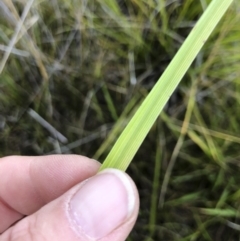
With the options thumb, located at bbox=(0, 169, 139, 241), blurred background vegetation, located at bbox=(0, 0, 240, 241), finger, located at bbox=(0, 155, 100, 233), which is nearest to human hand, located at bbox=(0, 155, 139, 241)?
thumb, located at bbox=(0, 169, 139, 241)

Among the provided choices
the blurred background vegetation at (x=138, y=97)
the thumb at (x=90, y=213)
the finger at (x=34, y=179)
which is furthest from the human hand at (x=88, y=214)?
the blurred background vegetation at (x=138, y=97)

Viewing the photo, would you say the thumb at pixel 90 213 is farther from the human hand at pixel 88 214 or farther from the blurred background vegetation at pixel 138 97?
the blurred background vegetation at pixel 138 97

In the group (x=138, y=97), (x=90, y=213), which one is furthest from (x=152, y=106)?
(x=138, y=97)

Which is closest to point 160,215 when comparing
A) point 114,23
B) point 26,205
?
point 26,205

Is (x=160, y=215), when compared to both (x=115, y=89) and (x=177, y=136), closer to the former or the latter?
(x=177, y=136)

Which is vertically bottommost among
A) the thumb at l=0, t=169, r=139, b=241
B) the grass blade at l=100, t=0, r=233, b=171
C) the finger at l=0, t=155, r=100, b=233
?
the finger at l=0, t=155, r=100, b=233

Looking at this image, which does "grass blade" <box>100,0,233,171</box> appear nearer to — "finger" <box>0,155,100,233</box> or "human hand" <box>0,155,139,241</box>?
"human hand" <box>0,155,139,241</box>

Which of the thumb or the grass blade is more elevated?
the grass blade
